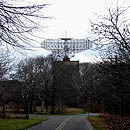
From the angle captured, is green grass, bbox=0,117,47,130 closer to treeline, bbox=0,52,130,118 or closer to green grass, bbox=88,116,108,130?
green grass, bbox=88,116,108,130

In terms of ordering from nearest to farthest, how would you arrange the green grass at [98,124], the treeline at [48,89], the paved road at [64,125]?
the green grass at [98,124] < the paved road at [64,125] < the treeline at [48,89]

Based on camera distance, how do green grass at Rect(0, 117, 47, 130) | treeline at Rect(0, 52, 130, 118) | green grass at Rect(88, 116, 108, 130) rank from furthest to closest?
treeline at Rect(0, 52, 130, 118) < green grass at Rect(88, 116, 108, 130) < green grass at Rect(0, 117, 47, 130)

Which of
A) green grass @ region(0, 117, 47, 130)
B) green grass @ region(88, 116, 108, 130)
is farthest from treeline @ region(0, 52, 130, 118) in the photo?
green grass @ region(0, 117, 47, 130)

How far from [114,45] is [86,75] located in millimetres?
55414

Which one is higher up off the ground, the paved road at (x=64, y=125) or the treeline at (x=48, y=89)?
the treeline at (x=48, y=89)

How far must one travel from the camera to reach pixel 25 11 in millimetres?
7465

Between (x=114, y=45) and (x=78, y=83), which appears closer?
(x=114, y=45)

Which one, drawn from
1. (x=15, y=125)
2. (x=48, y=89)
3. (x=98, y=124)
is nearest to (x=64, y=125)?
(x=98, y=124)

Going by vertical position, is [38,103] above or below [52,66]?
below

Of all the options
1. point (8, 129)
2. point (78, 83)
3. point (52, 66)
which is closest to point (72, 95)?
point (78, 83)

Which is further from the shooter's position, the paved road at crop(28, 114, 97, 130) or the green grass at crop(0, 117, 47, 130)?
the paved road at crop(28, 114, 97, 130)

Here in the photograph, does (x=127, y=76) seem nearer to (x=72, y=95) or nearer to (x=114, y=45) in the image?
(x=114, y=45)

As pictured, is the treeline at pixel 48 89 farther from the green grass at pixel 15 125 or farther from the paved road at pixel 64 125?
the green grass at pixel 15 125

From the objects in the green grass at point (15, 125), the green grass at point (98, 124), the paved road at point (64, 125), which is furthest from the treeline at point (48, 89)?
the green grass at point (15, 125)
